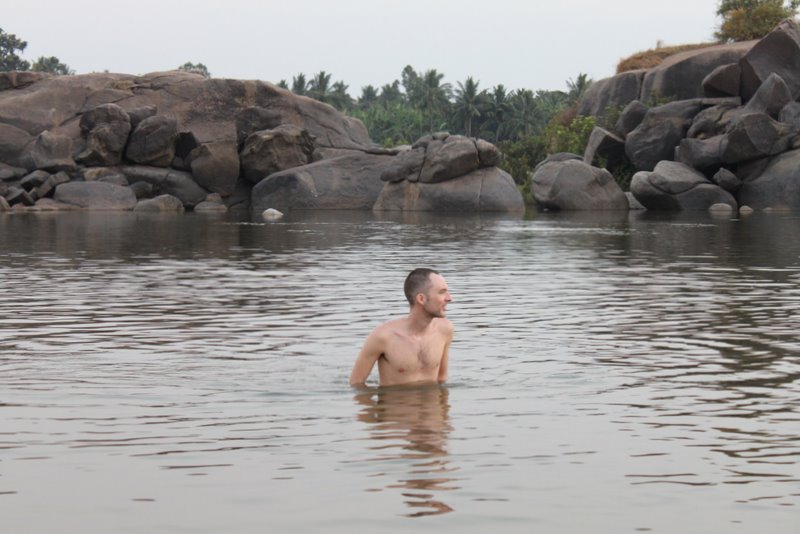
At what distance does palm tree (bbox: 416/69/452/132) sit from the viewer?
340ft

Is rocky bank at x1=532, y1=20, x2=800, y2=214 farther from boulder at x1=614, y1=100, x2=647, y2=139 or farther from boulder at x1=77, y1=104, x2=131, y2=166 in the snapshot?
boulder at x1=77, y1=104, x2=131, y2=166

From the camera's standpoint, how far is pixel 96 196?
50938 mm

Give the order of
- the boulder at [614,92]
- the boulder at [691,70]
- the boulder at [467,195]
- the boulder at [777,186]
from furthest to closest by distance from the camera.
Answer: the boulder at [614,92] → the boulder at [691,70] → the boulder at [467,195] → the boulder at [777,186]

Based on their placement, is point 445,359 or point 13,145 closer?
point 445,359

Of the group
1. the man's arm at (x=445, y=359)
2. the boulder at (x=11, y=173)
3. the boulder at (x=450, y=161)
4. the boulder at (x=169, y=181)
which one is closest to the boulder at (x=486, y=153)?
the boulder at (x=450, y=161)

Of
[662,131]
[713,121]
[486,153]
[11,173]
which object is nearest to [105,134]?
[11,173]

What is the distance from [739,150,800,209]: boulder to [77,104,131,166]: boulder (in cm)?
2439

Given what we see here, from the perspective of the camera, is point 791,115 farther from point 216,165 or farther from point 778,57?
point 216,165

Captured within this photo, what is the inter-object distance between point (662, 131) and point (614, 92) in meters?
9.59

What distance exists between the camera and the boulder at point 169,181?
5384cm

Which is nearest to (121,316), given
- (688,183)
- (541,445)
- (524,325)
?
(524,325)

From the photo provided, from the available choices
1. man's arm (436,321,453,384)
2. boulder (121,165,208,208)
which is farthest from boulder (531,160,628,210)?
man's arm (436,321,453,384)

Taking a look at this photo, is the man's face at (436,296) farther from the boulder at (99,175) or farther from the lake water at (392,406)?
the boulder at (99,175)

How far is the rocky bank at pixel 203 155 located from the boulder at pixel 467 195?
0.05 metres
